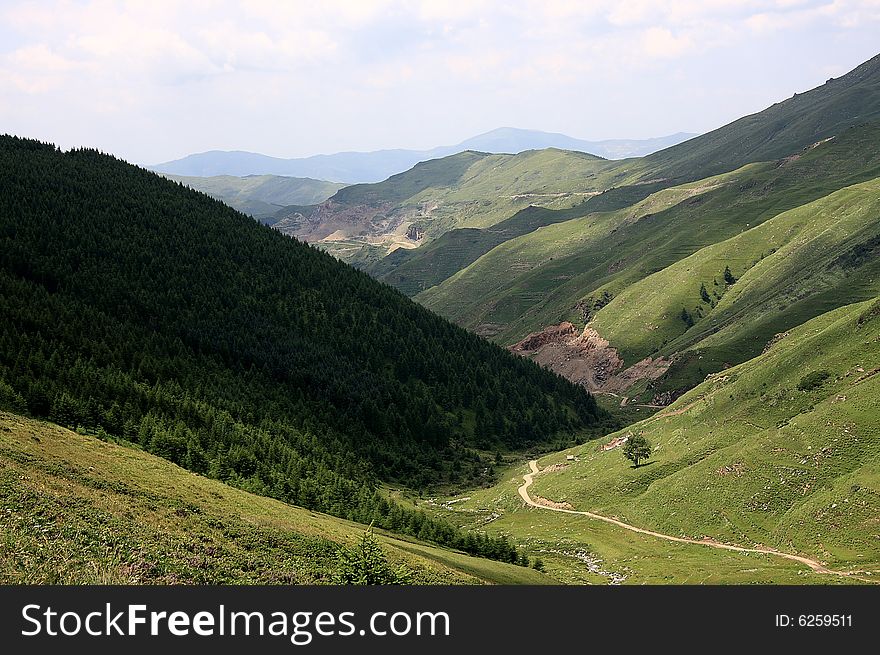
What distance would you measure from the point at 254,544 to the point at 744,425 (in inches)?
3365

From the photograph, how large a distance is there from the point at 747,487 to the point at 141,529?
76.7 metres

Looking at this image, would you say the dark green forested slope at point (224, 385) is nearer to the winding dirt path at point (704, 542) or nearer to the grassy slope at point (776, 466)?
the winding dirt path at point (704, 542)

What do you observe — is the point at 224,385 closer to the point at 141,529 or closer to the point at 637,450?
the point at 637,450

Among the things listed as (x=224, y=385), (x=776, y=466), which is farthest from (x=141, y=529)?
(x=224, y=385)

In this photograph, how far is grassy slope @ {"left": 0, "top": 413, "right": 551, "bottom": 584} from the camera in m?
37.7

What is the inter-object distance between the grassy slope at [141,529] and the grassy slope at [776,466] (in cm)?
3360

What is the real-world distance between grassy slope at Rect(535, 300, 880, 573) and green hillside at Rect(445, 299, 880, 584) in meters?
0.19

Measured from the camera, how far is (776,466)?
296 feet

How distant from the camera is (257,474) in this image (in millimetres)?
92312

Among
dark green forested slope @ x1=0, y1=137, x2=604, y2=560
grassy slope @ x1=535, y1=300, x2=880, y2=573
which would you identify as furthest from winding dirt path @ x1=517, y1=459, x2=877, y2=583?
dark green forested slope @ x1=0, y1=137, x2=604, y2=560

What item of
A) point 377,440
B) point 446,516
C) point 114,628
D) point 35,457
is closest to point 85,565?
point 114,628

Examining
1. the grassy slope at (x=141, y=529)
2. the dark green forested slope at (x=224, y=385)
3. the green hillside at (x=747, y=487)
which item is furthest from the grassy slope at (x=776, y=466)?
the dark green forested slope at (x=224, y=385)

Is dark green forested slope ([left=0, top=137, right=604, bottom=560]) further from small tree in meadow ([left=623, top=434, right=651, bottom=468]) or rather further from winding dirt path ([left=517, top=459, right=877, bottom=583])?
small tree in meadow ([left=623, top=434, right=651, bottom=468])

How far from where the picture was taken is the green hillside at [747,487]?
76062mm
